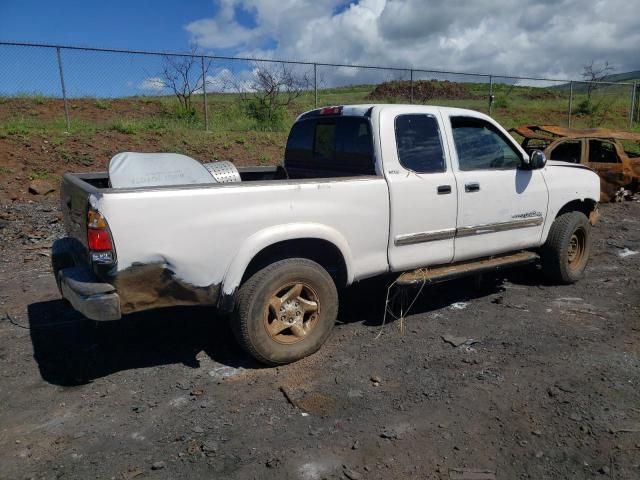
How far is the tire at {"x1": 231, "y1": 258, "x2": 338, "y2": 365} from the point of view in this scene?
12.3 ft

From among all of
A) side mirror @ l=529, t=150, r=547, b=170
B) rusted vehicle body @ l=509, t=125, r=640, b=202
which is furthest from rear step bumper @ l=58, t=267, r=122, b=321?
rusted vehicle body @ l=509, t=125, r=640, b=202

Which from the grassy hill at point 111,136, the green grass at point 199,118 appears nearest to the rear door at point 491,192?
the grassy hill at point 111,136

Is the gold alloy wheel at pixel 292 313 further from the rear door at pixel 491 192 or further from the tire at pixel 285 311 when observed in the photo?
the rear door at pixel 491 192

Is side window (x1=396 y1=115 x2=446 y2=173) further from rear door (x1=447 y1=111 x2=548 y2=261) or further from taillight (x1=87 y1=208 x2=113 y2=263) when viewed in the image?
taillight (x1=87 y1=208 x2=113 y2=263)

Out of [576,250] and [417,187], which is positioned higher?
[417,187]

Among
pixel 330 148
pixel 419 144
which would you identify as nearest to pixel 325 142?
pixel 330 148

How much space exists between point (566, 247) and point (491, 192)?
1364 mm

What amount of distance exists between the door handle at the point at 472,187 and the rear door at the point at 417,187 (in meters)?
0.15

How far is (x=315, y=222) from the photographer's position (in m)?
3.93

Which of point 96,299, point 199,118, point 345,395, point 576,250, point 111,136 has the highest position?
point 199,118

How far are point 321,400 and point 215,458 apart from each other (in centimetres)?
85

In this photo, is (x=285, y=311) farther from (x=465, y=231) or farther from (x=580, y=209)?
(x=580, y=209)

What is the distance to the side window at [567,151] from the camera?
10.6m

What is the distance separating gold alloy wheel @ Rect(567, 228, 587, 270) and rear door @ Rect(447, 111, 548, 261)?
768 millimetres
